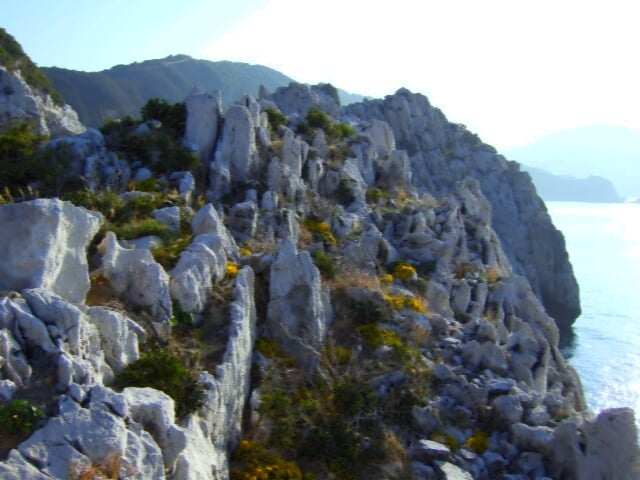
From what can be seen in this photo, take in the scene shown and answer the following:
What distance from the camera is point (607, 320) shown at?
63.8 meters

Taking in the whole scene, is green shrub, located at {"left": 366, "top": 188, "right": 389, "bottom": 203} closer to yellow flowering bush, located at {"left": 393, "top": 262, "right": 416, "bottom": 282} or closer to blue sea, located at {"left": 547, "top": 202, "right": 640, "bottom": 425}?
yellow flowering bush, located at {"left": 393, "top": 262, "right": 416, "bottom": 282}

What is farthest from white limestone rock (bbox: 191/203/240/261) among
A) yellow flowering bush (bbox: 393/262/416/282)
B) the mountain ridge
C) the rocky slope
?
the mountain ridge

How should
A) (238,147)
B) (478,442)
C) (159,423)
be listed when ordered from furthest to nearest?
(238,147) < (478,442) < (159,423)

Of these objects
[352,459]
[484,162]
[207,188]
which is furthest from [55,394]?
[484,162]

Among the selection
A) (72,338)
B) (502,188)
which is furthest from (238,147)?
(502,188)

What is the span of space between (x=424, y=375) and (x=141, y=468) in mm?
8640

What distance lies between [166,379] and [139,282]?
2.65 meters

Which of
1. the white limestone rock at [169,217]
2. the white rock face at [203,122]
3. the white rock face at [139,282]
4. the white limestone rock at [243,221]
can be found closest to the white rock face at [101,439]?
the white rock face at [139,282]

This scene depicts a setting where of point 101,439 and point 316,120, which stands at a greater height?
point 316,120

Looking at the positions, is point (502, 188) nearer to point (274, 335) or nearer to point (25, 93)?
point (25, 93)

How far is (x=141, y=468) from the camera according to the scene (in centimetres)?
803

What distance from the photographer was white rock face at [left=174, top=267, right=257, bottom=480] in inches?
379

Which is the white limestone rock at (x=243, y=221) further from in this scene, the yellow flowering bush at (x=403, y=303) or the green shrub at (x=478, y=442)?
the green shrub at (x=478, y=442)

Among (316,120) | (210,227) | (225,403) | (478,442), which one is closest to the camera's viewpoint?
(225,403)
